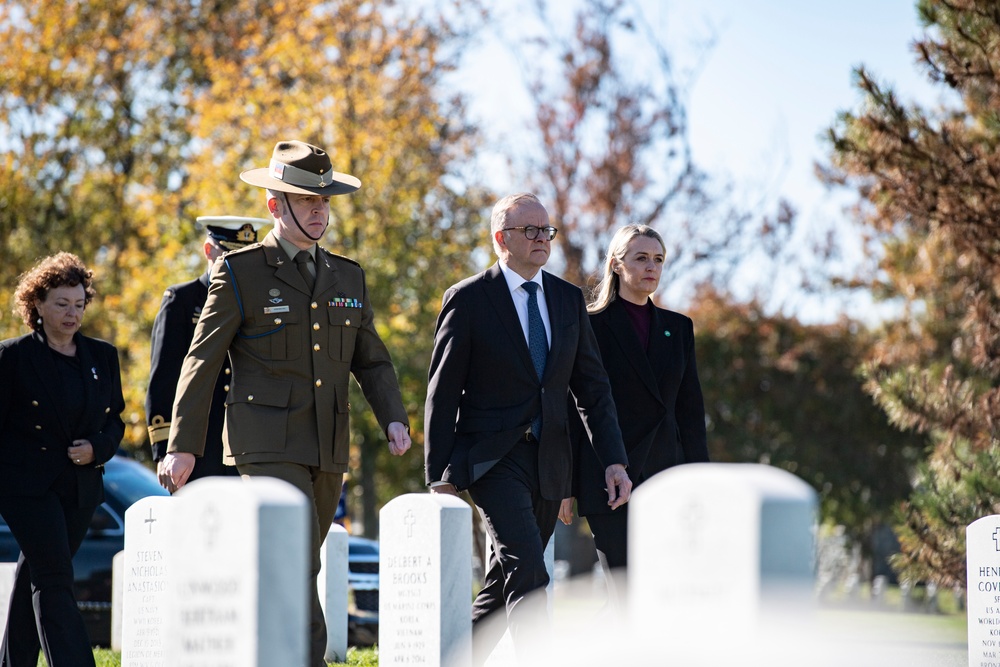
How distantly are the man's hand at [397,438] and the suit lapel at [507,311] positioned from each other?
682mm

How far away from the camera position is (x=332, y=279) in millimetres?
7105

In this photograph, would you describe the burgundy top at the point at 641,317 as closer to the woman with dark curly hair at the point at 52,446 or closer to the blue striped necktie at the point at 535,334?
the blue striped necktie at the point at 535,334

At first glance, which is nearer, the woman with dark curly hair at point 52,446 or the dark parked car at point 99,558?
the woman with dark curly hair at point 52,446

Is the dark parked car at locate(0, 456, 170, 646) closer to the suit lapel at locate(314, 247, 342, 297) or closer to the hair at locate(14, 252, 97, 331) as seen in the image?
the hair at locate(14, 252, 97, 331)

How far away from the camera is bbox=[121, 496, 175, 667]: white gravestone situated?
7.44m

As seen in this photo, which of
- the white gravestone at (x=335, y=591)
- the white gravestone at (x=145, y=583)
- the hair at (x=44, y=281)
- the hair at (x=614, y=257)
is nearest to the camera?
the white gravestone at (x=145, y=583)

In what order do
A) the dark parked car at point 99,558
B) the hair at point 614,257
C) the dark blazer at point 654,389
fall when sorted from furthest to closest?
the dark parked car at point 99,558 → the hair at point 614,257 → the dark blazer at point 654,389

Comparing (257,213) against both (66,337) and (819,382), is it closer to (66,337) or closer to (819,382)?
(66,337)

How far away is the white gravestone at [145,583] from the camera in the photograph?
7.44m

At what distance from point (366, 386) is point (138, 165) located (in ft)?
65.6

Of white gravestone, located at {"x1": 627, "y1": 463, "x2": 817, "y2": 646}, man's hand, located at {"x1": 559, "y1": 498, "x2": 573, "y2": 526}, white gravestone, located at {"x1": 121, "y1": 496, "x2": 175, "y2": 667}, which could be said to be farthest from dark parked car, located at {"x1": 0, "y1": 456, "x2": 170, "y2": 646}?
white gravestone, located at {"x1": 627, "y1": 463, "x2": 817, "y2": 646}

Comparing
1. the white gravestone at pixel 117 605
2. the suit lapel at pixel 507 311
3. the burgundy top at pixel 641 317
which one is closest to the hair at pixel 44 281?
the suit lapel at pixel 507 311

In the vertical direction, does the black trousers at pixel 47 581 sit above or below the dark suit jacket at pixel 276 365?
below

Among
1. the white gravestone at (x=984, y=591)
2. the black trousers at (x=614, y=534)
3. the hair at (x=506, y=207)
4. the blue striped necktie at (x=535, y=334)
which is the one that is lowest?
the white gravestone at (x=984, y=591)
